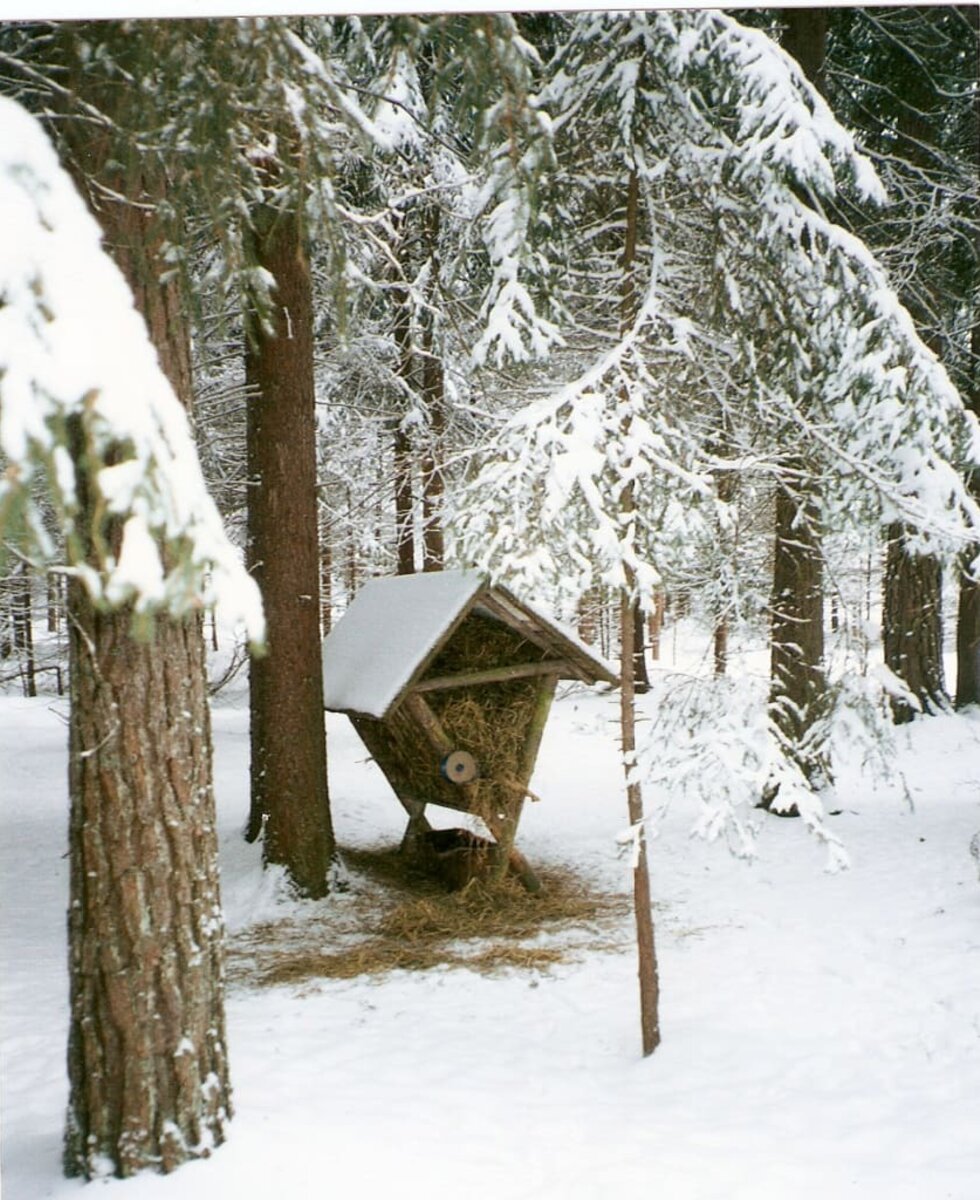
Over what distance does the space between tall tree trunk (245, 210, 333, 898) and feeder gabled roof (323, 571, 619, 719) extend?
0.15 meters

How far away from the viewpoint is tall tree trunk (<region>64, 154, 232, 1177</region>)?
6.79 ft

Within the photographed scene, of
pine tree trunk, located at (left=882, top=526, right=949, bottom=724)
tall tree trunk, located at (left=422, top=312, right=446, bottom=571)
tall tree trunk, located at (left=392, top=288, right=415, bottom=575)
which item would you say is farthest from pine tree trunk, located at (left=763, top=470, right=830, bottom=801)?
tall tree trunk, located at (left=392, top=288, right=415, bottom=575)

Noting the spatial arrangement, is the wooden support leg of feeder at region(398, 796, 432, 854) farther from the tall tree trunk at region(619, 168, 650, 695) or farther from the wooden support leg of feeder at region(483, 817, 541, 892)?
the tall tree trunk at region(619, 168, 650, 695)

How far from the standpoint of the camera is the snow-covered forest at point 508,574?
2096mm

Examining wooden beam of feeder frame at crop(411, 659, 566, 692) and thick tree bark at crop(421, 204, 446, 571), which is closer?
thick tree bark at crop(421, 204, 446, 571)

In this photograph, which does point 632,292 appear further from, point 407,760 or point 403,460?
point 407,760

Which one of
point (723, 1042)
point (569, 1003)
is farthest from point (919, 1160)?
point (569, 1003)

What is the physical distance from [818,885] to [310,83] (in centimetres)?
350

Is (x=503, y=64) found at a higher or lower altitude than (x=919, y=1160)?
higher

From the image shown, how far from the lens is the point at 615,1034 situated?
10.3 ft

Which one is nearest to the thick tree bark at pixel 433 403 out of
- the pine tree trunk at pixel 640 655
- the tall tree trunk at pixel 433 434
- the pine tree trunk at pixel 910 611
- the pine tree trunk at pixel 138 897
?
the tall tree trunk at pixel 433 434

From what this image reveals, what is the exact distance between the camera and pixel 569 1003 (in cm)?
330

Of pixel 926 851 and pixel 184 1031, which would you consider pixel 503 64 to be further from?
pixel 926 851

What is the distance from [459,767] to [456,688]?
1.24 feet
